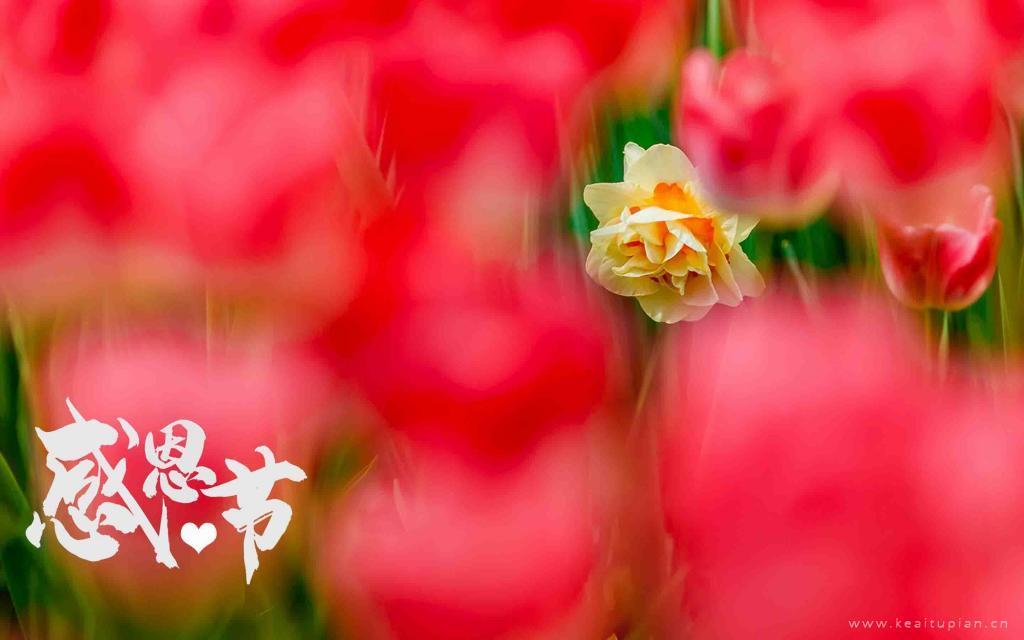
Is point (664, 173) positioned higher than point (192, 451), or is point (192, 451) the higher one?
point (664, 173)

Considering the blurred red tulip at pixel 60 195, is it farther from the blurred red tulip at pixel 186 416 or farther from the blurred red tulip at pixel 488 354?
the blurred red tulip at pixel 488 354

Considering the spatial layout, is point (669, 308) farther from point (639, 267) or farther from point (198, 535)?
point (198, 535)

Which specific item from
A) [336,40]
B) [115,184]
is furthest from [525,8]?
[115,184]

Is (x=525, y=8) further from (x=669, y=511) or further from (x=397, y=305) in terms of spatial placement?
(x=669, y=511)

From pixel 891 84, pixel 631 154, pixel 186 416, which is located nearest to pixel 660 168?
pixel 631 154

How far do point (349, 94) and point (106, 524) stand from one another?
26 cm

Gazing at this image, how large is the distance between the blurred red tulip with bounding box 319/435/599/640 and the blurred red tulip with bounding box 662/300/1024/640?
6 cm

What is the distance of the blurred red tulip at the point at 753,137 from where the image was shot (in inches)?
16.5

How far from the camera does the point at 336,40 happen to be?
1.41 ft

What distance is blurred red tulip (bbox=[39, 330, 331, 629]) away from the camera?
43cm

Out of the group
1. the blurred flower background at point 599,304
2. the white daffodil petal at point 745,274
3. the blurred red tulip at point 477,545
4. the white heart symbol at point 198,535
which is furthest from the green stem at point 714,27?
the white heart symbol at point 198,535

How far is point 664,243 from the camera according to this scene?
414 millimetres

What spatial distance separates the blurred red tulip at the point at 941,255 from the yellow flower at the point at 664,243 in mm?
71

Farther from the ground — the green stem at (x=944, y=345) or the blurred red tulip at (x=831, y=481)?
the green stem at (x=944, y=345)
